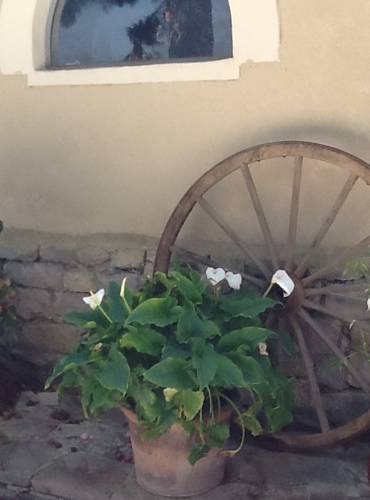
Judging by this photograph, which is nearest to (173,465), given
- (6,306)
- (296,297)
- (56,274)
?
(296,297)

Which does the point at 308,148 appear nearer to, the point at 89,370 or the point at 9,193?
the point at 89,370

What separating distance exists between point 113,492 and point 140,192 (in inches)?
51.9

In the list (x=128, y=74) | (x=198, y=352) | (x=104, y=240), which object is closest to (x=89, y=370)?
(x=198, y=352)

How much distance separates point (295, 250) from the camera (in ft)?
11.1

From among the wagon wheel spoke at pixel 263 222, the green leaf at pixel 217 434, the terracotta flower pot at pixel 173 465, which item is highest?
the wagon wheel spoke at pixel 263 222

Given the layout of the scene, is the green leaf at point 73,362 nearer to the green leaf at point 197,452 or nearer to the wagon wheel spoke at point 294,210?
the green leaf at point 197,452

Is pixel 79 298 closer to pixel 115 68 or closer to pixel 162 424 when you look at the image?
pixel 115 68

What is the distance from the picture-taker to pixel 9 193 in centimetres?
395

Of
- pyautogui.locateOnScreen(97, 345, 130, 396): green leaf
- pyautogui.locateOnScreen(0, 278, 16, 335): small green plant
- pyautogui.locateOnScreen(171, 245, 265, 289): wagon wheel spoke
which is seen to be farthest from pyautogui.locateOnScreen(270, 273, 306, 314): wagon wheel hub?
pyautogui.locateOnScreen(0, 278, 16, 335): small green plant

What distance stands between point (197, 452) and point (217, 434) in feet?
0.30

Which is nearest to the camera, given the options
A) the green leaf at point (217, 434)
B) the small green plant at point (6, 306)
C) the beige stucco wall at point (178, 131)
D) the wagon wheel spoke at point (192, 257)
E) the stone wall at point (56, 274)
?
the green leaf at point (217, 434)

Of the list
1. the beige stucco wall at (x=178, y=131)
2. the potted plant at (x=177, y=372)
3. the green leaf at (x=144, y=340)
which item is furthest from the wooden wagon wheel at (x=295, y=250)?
the green leaf at (x=144, y=340)

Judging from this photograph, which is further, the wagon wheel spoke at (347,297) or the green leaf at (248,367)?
the wagon wheel spoke at (347,297)

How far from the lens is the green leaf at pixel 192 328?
2.70 meters
